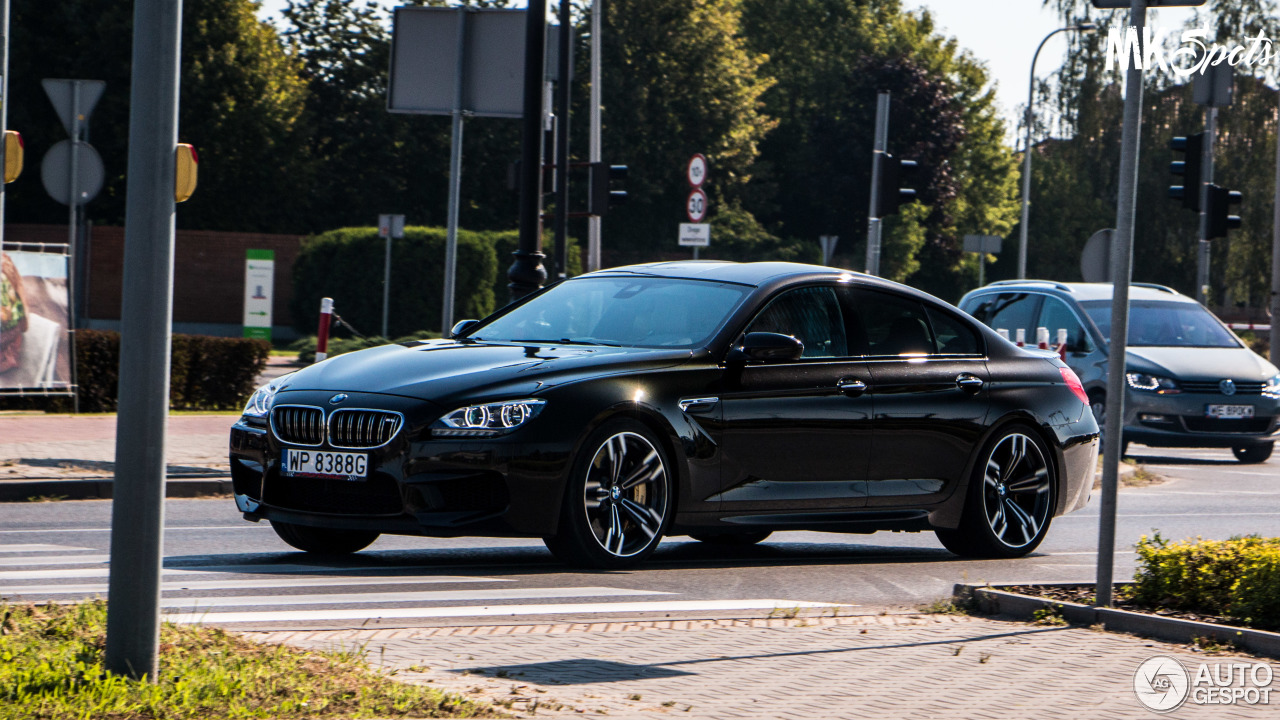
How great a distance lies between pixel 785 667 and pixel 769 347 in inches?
119

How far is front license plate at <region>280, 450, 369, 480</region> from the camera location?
317 inches

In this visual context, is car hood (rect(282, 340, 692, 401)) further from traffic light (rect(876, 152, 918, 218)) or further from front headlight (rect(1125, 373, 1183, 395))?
front headlight (rect(1125, 373, 1183, 395))

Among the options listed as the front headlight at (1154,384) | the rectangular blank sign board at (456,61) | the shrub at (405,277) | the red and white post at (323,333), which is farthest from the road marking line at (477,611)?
the shrub at (405,277)

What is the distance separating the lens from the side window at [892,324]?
9703 mm

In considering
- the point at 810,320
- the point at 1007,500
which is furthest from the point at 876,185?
the point at 810,320

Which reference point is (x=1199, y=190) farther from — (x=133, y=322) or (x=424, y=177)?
(x=424, y=177)

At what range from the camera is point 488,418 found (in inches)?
316

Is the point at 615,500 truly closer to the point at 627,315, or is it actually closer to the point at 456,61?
the point at 627,315

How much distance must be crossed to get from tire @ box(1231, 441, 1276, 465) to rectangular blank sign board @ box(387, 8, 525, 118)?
928 cm

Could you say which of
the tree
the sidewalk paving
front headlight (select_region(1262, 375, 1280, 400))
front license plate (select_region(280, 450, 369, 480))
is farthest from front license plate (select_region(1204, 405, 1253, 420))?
the tree

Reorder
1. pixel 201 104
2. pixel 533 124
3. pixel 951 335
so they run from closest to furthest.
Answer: pixel 951 335
pixel 533 124
pixel 201 104

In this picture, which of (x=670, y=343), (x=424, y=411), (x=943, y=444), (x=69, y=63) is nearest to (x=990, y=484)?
(x=943, y=444)

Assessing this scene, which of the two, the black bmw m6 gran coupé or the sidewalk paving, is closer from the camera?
the sidewalk paving

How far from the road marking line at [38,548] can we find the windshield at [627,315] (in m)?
2.31
